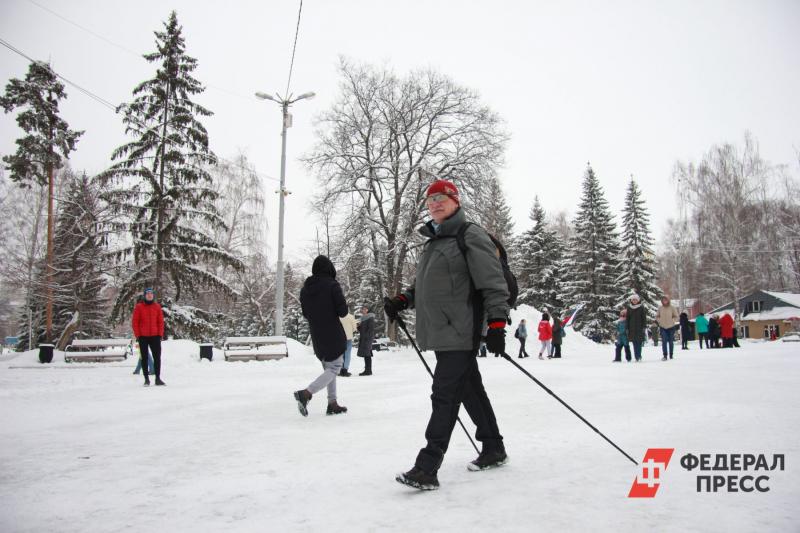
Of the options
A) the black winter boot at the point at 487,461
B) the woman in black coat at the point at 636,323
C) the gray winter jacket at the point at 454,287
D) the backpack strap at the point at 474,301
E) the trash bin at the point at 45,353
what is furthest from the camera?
the trash bin at the point at 45,353

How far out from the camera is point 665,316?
15.7 metres

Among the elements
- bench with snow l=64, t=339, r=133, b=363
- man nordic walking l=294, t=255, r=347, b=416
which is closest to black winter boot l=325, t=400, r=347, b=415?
man nordic walking l=294, t=255, r=347, b=416

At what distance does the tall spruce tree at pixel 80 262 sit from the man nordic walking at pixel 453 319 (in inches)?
908

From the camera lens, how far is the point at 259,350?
61.6 ft

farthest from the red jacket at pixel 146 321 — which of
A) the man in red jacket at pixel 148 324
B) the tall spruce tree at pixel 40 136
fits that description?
the tall spruce tree at pixel 40 136

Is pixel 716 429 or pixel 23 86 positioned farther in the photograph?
pixel 23 86

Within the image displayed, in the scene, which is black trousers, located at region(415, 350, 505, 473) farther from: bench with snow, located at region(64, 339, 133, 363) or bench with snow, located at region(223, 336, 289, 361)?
bench with snow, located at region(64, 339, 133, 363)

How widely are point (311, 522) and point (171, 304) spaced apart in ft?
78.7

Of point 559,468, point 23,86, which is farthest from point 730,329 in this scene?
point 23,86

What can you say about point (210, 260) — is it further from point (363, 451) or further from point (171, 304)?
point (363, 451)

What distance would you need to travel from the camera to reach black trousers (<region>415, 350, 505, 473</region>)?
3.29 m

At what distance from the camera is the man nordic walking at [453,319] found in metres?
3.33

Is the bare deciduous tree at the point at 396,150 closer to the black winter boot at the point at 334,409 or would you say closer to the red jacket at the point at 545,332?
the red jacket at the point at 545,332

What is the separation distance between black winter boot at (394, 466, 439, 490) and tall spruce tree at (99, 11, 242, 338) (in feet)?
72.2
